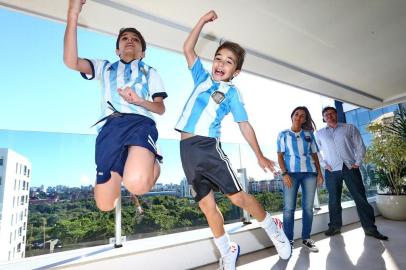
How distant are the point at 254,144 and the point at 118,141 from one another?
90cm

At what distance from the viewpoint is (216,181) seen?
1582 millimetres

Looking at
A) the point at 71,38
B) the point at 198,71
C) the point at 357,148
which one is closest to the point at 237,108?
the point at 198,71

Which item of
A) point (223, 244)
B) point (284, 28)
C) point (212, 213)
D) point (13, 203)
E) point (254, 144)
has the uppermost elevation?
point (284, 28)

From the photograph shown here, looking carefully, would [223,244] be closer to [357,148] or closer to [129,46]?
[129,46]

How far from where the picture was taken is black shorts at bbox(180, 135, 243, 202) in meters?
1.56

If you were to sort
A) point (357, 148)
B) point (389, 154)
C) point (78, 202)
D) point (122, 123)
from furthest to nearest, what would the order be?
point (389, 154) < point (357, 148) < point (78, 202) < point (122, 123)

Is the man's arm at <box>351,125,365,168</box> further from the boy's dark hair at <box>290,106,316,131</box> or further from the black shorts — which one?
the black shorts

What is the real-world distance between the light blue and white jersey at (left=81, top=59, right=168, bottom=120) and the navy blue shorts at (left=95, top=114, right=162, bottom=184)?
72 mm

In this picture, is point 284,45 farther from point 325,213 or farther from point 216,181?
point 325,213

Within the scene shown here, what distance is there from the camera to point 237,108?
1764 mm

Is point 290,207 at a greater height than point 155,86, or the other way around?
point 155,86

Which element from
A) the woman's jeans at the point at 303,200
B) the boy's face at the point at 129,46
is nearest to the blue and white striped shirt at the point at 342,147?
the woman's jeans at the point at 303,200

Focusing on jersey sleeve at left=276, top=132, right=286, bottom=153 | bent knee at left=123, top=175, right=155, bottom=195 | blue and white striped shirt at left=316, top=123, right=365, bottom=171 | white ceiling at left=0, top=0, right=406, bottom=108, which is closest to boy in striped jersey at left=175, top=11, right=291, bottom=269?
bent knee at left=123, top=175, right=155, bottom=195

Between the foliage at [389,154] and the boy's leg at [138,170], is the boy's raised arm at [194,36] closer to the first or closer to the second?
the boy's leg at [138,170]
